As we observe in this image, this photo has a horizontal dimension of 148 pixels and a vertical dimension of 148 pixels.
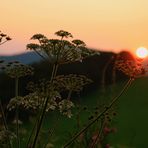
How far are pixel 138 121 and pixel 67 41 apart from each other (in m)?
16.1

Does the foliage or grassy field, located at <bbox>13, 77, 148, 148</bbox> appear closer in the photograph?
the foliage

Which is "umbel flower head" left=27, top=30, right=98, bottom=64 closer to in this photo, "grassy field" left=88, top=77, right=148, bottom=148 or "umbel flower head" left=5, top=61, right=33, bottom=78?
"umbel flower head" left=5, top=61, right=33, bottom=78

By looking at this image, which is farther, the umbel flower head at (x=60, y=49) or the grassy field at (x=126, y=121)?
the grassy field at (x=126, y=121)

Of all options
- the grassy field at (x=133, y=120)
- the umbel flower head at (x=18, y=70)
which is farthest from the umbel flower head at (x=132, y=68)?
the grassy field at (x=133, y=120)

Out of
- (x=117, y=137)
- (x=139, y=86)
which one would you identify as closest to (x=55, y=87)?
(x=117, y=137)

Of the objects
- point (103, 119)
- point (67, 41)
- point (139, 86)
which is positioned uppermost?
point (67, 41)

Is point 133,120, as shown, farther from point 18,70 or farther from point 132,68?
point 18,70

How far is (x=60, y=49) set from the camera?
24.5ft

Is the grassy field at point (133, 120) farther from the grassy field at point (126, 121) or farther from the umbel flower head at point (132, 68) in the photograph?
the umbel flower head at point (132, 68)

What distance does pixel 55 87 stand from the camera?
7555 mm

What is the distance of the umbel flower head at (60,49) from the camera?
24.6ft

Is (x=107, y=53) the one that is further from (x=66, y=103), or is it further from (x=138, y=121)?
(x=66, y=103)

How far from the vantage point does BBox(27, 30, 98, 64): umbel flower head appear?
24.6 feet

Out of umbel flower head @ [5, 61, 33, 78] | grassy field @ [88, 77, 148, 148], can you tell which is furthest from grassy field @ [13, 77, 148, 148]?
umbel flower head @ [5, 61, 33, 78]
